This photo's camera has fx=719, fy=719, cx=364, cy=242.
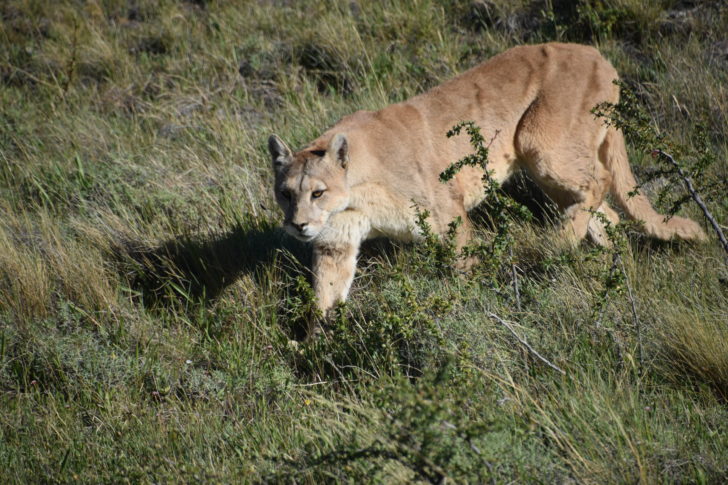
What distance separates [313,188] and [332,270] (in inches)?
22.7

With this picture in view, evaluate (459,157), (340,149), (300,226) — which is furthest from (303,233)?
(459,157)

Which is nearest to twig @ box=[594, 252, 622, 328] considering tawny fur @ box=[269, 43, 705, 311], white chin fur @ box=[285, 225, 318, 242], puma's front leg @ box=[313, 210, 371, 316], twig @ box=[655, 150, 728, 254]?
twig @ box=[655, 150, 728, 254]

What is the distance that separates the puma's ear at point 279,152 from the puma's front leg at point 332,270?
23.3 inches

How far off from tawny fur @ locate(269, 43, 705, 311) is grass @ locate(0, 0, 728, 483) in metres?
0.30

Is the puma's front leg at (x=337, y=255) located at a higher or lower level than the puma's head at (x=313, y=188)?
lower

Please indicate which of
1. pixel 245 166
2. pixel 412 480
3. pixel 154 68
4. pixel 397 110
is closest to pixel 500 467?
pixel 412 480

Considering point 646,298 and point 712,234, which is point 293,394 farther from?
point 712,234

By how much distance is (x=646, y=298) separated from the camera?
4.00 meters

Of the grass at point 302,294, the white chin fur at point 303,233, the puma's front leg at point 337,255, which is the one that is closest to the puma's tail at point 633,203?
the grass at point 302,294

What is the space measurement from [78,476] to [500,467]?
1.89 m

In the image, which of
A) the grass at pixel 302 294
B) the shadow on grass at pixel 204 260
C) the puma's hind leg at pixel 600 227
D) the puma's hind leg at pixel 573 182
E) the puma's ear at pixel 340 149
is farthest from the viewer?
the puma's hind leg at pixel 600 227

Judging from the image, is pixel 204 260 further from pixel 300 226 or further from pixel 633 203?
pixel 633 203

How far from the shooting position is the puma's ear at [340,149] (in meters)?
4.59

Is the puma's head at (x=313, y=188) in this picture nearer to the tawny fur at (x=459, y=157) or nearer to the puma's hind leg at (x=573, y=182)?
the tawny fur at (x=459, y=157)
